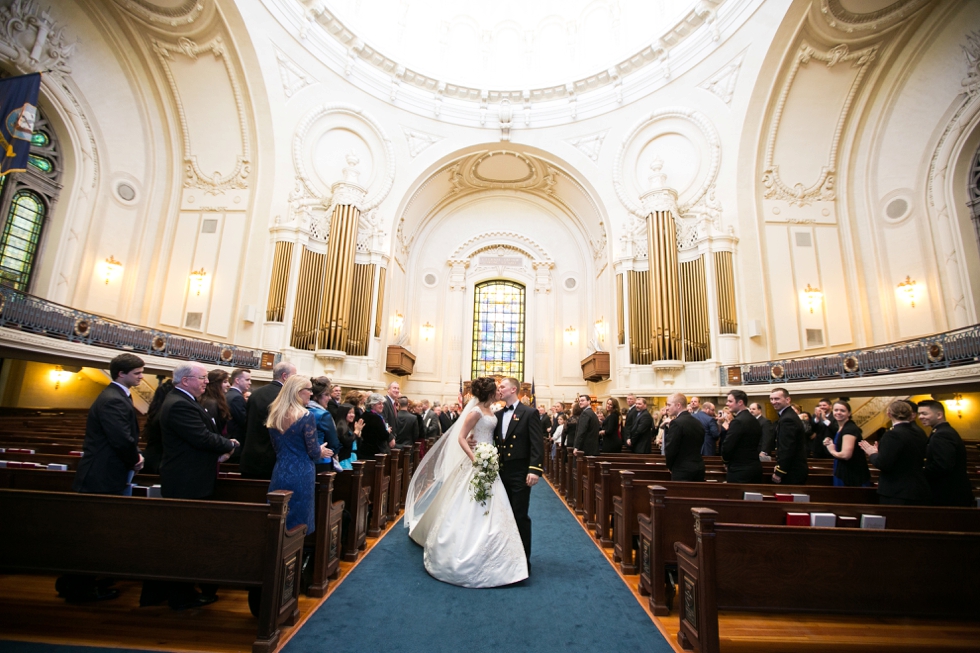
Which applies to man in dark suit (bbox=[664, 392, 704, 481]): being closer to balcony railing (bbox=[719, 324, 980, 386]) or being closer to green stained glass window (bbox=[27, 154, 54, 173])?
balcony railing (bbox=[719, 324, 980, 386])

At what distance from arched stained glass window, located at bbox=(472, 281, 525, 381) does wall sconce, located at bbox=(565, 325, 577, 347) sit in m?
1.79

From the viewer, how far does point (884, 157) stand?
36.6 ft

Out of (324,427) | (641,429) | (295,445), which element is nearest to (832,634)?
(295,445)

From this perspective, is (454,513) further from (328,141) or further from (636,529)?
(328,141)

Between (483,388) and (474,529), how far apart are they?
110 cm

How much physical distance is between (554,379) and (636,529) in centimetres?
1372

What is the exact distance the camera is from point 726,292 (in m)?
12.3

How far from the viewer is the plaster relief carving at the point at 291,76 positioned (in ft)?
42.7

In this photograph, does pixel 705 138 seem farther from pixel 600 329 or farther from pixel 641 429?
pixel 641 429

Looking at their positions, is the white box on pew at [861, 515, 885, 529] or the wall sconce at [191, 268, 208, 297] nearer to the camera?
the white box on pew at [861, 515, 885, 529]

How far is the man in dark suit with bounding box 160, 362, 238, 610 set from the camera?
2850 mm

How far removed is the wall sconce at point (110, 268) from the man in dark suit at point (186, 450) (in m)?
10.9

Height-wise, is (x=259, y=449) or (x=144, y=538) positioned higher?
(x=259, y=449)

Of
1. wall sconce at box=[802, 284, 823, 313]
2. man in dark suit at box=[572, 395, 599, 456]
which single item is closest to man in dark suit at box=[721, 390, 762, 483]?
man in dark suit at box=[572, 395, 599, 456]
